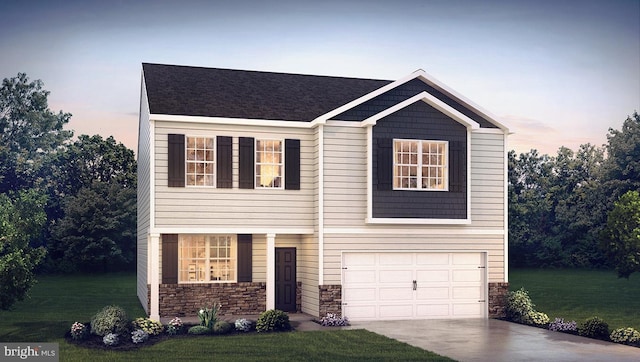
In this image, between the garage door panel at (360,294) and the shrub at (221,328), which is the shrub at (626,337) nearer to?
the garage door panel at (360,294)

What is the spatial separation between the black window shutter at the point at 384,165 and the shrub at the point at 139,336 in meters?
7.72

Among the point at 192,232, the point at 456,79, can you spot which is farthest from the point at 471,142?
the point at 456,79

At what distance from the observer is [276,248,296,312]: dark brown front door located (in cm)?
2350

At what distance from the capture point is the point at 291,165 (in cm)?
2233

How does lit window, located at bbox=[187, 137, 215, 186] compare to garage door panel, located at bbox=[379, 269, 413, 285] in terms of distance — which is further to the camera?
garage door panel, located at bbox=[379, 269, 413, 285]

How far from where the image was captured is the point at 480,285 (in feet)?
75.2

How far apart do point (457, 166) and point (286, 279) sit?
6.19 metres

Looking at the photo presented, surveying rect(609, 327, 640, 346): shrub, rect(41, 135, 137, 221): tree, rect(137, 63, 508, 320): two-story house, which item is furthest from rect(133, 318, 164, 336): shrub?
rect(41, 135, 137, 221): tree

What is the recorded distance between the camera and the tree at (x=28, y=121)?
48.6 meters

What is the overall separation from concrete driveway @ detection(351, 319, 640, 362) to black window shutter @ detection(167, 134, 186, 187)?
625 cm

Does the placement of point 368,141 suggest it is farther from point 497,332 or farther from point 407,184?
point 497,332

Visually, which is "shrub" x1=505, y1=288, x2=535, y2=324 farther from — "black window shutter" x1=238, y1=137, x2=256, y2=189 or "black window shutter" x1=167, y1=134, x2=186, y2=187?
"black window shutter" x1=167, y1=134, x2=186, y2=187

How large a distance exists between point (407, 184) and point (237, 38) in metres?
13.6

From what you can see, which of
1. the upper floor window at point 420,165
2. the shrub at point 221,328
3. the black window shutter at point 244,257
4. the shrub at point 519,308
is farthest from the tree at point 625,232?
the shrub at point 221,328
